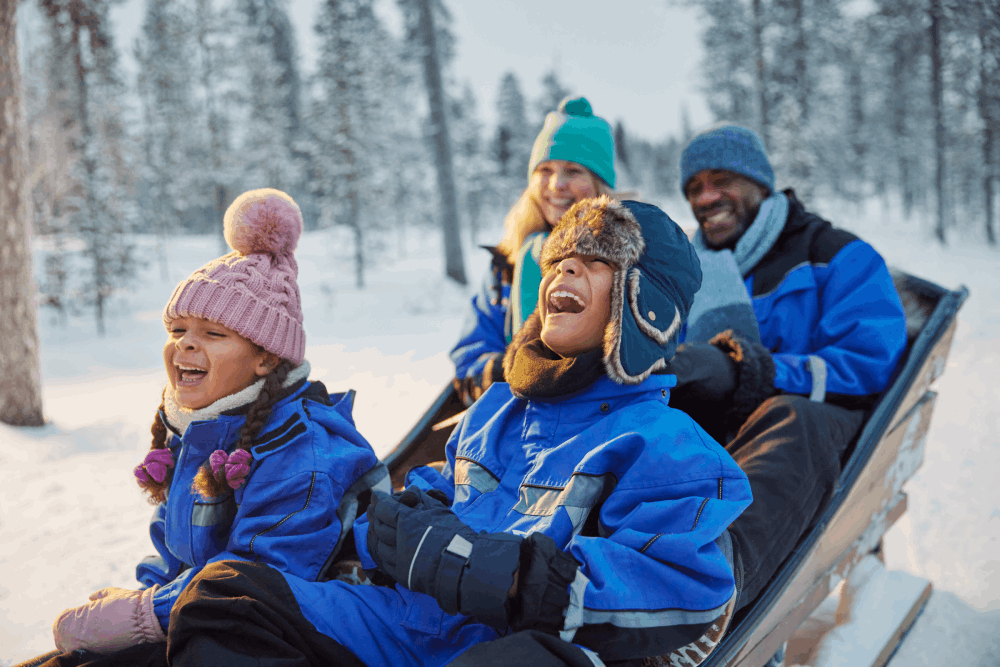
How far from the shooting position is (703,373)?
2.07 meters

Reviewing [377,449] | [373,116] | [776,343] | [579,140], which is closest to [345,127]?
[373,116]

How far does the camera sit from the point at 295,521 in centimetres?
167

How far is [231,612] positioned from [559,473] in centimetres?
80

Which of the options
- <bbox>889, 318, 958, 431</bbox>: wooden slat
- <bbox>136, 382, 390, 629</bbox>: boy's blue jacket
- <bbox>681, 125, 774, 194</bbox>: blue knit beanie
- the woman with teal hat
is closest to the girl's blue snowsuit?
<bbox>136, 382, 390, 629</bbox>: boy's blue jacket

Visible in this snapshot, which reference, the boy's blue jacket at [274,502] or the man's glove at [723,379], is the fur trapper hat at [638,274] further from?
the boy's blue jacket at [274,502]

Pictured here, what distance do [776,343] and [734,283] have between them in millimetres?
450

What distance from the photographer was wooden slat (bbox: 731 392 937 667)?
6.16ft

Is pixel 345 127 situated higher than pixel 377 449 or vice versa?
pixel 345 127

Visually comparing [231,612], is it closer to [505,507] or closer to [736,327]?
[505,507]

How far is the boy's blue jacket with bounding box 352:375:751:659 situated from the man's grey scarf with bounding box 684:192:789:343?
1046 millimetres

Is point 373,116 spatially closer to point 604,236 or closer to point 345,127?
point 345,127

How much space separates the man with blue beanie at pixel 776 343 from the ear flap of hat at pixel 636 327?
61 centimetres

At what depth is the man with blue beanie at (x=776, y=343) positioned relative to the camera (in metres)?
1.95

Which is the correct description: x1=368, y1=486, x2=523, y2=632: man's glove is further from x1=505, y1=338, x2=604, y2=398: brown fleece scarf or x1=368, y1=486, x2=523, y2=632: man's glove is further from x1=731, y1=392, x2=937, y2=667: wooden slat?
x1=731, y1=392, x2=937, y2=667: wooden slat
